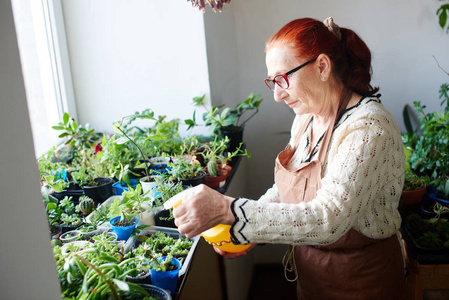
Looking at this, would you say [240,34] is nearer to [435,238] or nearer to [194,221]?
[435,238]

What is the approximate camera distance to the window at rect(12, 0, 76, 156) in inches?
90.0

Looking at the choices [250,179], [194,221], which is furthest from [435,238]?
[250,179]

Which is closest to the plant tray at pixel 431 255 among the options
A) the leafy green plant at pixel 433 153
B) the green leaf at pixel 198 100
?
the leafy green plant at pixel 433 153

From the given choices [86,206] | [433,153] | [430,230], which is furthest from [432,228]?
[86,206]

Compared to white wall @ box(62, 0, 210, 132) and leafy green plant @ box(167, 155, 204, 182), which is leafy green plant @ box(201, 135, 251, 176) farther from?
white wall @ box(62, 0, 210, 132)

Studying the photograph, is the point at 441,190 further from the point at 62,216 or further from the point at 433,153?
the point at 62,216

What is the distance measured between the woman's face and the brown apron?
115mm

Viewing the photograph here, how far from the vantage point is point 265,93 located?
3.14 m

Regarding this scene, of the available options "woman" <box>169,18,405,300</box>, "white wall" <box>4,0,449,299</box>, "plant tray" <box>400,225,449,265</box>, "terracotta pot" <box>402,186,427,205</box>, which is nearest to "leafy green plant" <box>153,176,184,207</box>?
"woman" <box>169,18,405,300</box>

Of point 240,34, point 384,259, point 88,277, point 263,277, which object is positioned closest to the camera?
point 88,277

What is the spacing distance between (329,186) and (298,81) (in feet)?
1.34

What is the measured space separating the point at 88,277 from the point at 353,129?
0.91 meters

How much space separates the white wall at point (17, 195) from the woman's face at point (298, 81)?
912 millimetres

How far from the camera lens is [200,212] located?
4.08 feet
